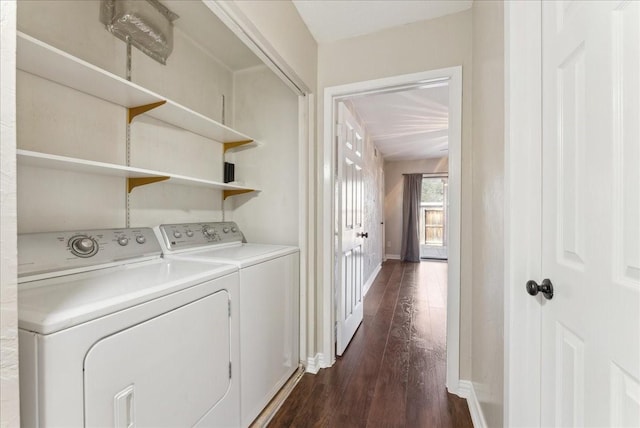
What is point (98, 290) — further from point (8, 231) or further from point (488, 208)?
point (488, 208)

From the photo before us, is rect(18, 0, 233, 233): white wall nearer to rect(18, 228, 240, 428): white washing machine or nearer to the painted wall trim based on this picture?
rect(18, 228, 240, 428): white washing machine

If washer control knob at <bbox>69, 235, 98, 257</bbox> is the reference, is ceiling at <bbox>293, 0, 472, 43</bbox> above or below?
above

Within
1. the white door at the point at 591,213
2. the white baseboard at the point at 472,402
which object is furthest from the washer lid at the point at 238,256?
the white baseboard at the point at 472,402

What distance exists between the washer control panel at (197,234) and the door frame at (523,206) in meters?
1.63

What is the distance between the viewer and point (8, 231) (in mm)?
535

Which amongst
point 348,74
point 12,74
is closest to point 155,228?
point 12,74

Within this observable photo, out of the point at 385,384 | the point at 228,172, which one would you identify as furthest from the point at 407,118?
the point at 385,384

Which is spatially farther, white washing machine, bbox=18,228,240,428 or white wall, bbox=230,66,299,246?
white wall, bbox=230,66,299,246

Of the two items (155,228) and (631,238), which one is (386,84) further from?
(155,228)

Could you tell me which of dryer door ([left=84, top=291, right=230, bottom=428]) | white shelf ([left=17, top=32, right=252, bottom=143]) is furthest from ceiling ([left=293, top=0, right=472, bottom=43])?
dryer door ([left=84, top=291, right=230, bottom=428])

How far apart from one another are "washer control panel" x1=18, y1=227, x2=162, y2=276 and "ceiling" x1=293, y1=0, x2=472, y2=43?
1.70 metres

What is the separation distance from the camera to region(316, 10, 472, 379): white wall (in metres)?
1.71

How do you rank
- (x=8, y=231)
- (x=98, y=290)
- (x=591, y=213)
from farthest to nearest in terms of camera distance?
(x=98, y=290)
(x=591, y=213)
(x=8, y=231)

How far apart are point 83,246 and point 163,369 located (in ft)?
2.14
